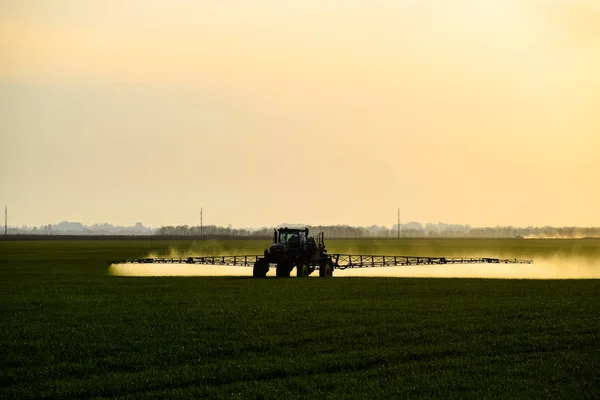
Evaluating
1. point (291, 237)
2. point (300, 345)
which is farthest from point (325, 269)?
point (300, 345)

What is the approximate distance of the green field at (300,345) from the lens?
18.2 m

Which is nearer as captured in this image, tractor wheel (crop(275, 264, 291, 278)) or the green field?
the green field

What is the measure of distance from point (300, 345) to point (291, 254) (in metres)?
30.6

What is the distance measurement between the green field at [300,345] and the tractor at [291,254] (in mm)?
15559

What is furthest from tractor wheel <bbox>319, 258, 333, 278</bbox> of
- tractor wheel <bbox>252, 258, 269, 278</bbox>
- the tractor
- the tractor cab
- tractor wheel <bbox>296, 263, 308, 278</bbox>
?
tractor wheel <bbox>252, 258, 269, 278</bbox>

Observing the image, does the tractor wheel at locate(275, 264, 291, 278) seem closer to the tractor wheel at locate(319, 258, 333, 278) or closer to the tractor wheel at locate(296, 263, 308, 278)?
the tractor wheel at locate(296, 263, 308, 278)

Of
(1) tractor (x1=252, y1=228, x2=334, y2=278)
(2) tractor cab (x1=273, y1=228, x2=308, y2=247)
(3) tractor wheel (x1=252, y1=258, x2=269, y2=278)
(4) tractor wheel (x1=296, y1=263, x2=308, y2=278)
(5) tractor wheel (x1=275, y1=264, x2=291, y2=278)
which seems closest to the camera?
(1) tractor (x1=252, y1=228, x2=334, y2=278)

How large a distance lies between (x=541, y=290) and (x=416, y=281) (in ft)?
30.0

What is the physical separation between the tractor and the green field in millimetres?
15559

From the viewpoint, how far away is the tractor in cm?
5306

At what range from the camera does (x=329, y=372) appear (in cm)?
1978

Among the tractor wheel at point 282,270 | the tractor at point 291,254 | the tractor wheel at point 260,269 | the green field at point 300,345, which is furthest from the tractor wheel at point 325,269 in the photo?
the green field at point 300,345

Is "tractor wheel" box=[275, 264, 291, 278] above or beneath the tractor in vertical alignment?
beneath

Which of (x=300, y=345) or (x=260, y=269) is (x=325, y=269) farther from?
(x=300, y=345)
